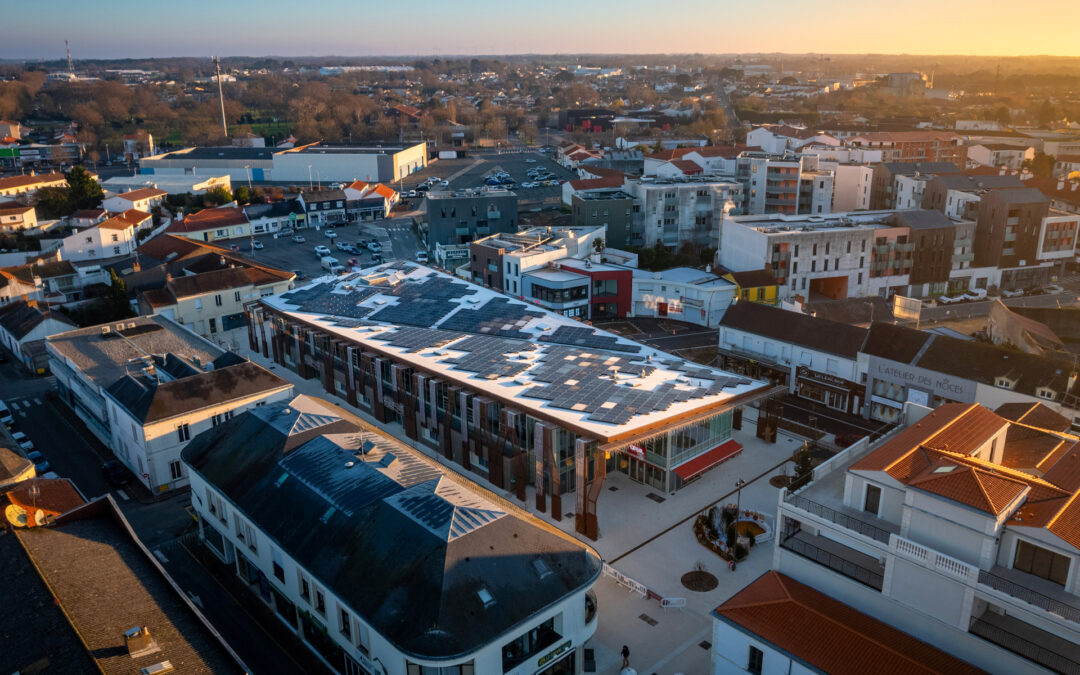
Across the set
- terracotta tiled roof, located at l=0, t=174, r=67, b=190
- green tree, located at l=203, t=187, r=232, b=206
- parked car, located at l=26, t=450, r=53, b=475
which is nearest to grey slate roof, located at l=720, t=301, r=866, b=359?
parked car, located at l=26, t=450, r=53, b=475

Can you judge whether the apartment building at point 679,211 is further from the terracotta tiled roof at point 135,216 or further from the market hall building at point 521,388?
the terracotta tiled roof at point 135,216

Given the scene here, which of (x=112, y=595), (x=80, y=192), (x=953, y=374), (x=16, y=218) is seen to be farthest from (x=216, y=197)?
(x=953, y=374)

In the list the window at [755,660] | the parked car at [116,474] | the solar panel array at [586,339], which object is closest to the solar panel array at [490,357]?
the solar panel array at [586,339]

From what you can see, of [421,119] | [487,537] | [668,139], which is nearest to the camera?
[487,537]

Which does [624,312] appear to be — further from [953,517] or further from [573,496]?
[953,517]

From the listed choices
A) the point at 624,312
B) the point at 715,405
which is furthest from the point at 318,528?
the point at 624,312

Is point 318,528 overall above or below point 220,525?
above

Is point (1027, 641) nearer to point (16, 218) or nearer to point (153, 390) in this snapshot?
point (153, 390)
